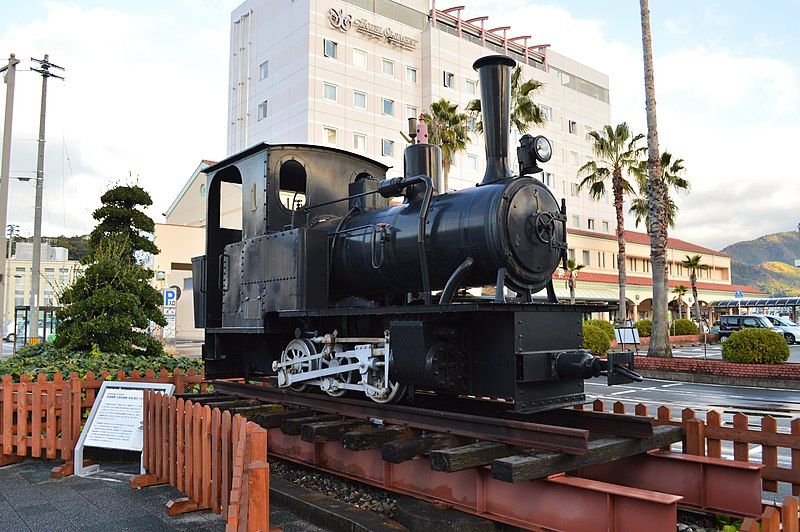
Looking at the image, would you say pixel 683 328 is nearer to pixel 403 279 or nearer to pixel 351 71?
pixel 351 71

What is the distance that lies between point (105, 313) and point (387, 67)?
101 feet

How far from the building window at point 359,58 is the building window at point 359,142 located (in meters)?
4.29

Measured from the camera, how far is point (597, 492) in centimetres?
402

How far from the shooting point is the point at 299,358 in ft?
23.9

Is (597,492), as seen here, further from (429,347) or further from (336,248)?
(336,248)

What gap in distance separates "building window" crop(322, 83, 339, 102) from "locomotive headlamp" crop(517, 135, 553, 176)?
1230 inches

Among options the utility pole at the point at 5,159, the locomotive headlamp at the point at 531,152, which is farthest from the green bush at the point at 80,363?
the locomotive headlamp at the point at 531,152

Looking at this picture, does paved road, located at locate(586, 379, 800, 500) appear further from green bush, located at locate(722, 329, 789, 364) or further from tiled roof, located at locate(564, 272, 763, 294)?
tiled roof, located at locate(564, 272, 763, 294)

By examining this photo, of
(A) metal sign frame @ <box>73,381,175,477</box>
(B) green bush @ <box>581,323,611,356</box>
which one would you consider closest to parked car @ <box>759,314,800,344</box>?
(B) green bush @ <box>581,323,611,356</box>

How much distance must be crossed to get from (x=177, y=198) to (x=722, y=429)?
44.1 metres

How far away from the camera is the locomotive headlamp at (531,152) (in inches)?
232

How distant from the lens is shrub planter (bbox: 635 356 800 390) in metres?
15.5

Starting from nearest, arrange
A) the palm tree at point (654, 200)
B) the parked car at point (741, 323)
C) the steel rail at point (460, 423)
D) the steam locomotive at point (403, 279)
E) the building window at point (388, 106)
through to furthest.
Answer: the steel rail at point (460, 423) → the steam locomotive at point (403, 279) → the palm tree at point (654, 200) → the parked car at point (741, 323) → the building window at point (388, 106)

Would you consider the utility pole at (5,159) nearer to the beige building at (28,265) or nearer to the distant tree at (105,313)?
the distant tree at (105,313)
